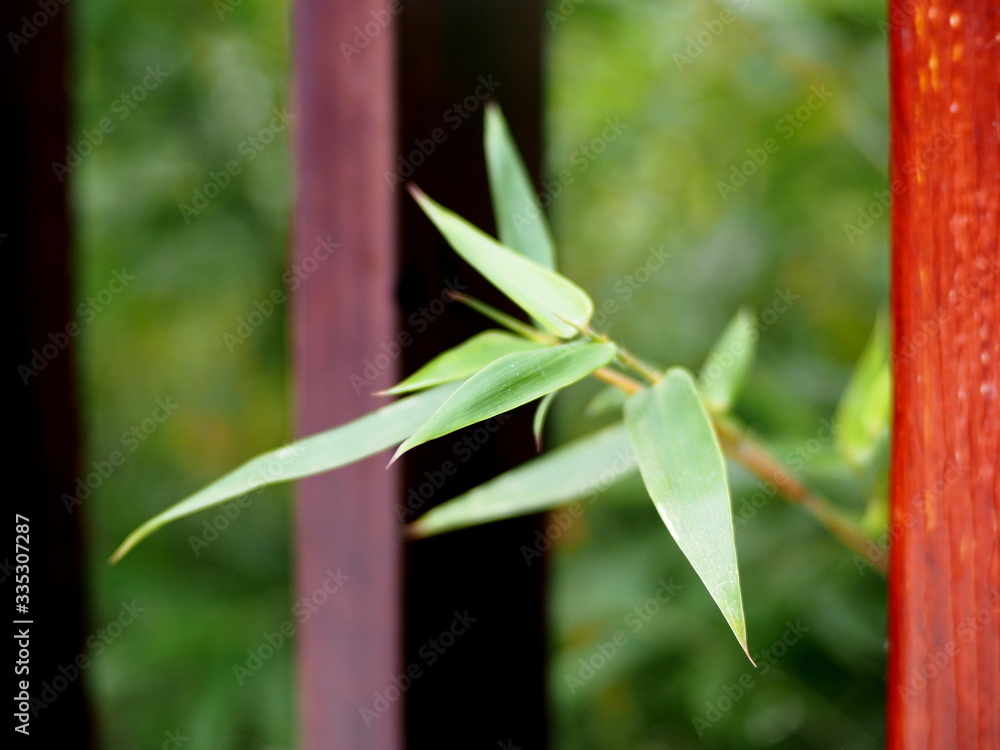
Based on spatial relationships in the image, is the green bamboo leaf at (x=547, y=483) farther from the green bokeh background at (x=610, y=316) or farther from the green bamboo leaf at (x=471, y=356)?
the green bokeh background at (x=610, y=316)

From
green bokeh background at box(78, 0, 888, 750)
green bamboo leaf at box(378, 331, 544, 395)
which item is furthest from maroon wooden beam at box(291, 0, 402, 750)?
green bokeh background at box(78, 0, 888, 750)

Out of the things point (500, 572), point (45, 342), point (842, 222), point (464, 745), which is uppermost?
point (842, 222)

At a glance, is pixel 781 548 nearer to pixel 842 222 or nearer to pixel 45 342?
pixel 842 222

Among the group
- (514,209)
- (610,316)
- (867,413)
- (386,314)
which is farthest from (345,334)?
(610,316)

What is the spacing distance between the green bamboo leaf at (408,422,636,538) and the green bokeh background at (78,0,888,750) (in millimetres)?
596

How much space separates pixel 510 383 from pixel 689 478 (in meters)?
0.07

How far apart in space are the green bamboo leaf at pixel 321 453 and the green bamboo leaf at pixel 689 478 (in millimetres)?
83

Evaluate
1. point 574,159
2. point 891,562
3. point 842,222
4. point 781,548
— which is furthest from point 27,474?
point 842,222

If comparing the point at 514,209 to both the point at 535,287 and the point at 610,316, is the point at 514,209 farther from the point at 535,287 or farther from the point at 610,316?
the point at 610,316

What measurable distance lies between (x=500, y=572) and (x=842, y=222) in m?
1.06

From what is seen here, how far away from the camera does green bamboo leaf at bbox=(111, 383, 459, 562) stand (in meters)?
0.32

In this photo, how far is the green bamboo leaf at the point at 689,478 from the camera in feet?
0.83

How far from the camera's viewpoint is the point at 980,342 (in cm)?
28

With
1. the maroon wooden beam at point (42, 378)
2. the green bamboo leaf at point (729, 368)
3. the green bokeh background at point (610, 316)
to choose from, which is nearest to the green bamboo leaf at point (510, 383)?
the green bamboo leaf at point (729, 368)
